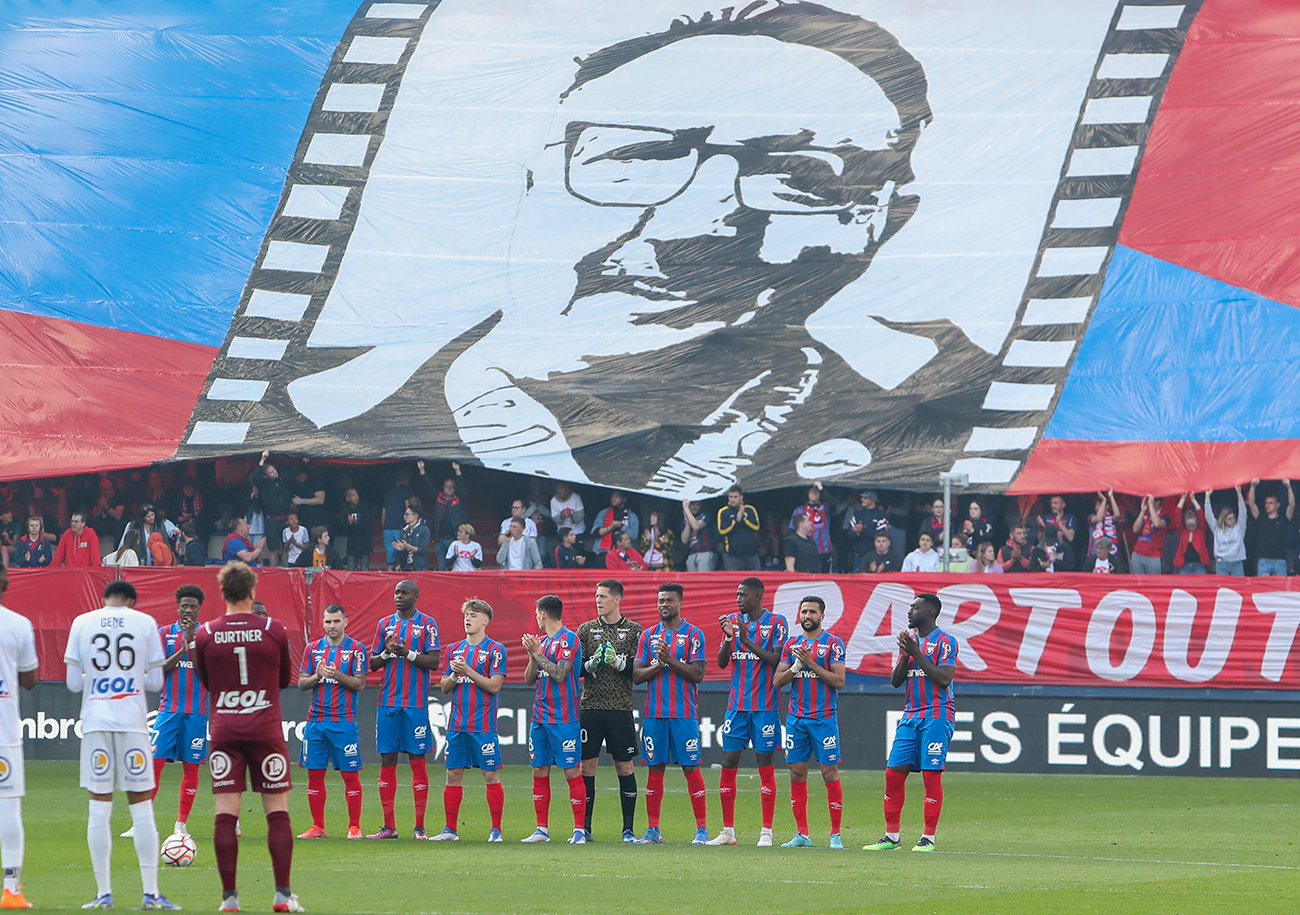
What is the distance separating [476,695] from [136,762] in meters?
5.07

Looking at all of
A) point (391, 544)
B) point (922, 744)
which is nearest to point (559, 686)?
point (922, 744)

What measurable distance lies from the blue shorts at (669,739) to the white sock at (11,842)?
21.1ft

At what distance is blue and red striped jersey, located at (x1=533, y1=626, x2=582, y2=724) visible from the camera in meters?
15.3

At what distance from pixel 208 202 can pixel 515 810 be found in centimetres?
1721

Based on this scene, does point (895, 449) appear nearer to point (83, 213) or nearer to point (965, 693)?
point (965, 693)

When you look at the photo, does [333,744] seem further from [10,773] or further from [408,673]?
[10,773]

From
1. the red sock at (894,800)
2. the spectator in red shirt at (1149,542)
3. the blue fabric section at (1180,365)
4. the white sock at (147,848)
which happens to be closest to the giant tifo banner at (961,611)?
the spectator in red shirt at (1149,542)

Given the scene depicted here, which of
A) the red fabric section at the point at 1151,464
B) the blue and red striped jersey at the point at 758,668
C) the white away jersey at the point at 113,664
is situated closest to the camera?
the white away jersey at the point at 113,664

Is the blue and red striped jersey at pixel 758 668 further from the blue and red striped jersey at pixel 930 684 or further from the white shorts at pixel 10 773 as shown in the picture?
the white shorts at pixel 10 773

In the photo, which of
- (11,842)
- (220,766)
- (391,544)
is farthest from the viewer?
(391,544)

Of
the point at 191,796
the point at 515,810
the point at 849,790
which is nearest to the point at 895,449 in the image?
the point at 849,790

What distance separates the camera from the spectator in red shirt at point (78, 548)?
85.3 ft

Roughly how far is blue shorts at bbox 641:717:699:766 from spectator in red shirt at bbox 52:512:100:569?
13295 millimetres

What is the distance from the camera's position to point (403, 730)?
15.9 meters
